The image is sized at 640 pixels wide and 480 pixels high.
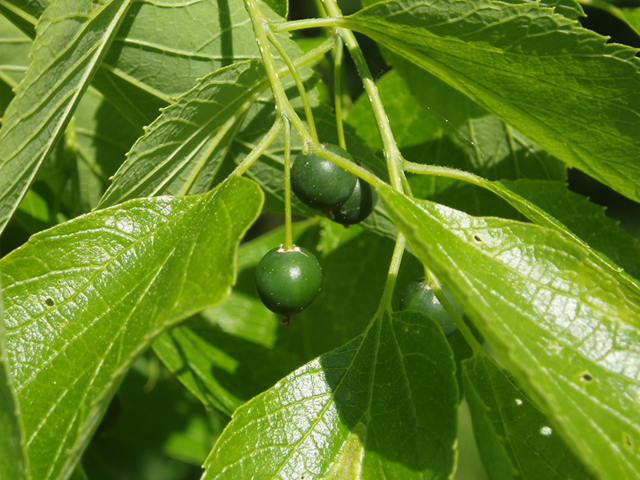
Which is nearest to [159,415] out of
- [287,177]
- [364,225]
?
[364,225]

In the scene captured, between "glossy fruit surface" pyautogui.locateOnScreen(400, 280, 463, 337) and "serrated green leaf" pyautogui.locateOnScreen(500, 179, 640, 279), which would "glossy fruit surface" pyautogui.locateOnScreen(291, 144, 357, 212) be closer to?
"glossy fruit surface" pyautogui.locateOnScreen(400, 280, 463, 337)

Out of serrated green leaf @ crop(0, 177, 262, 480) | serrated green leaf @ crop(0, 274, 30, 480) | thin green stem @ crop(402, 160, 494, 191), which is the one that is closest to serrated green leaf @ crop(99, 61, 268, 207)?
serrated green leaf @ crop(0, 177, 262, 480)

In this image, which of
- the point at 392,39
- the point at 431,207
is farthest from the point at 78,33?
the point at 431,207

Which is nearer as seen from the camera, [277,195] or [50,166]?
[277,195]

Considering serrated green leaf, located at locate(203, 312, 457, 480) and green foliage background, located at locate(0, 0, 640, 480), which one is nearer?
green foliage background, located at locate(0, 0, 640, 480)

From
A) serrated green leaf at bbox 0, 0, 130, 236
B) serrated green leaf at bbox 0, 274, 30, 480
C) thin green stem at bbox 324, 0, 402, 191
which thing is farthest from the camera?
thin green stem at bbox 324, 0, 402, 191

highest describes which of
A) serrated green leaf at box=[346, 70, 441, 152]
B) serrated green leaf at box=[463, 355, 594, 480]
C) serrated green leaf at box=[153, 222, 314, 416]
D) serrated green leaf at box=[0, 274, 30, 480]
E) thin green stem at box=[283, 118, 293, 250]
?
thin green stem at box=[283, 118, 293, 250]

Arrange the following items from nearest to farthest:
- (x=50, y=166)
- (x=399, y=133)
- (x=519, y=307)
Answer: (x=519, y=307), (x=50, y=166), (x=399, y=133)

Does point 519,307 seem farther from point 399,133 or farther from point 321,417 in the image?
point 399,133
